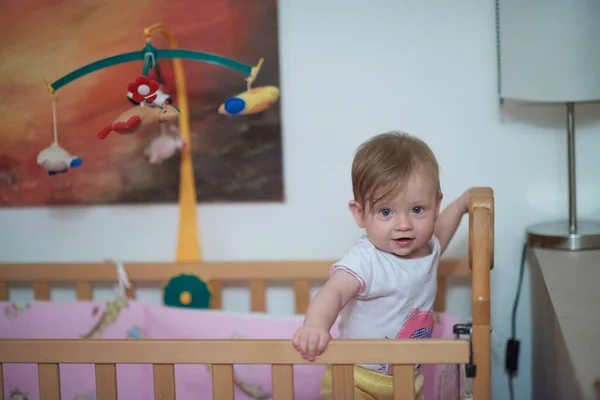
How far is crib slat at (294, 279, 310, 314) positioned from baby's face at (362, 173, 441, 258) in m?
0.44

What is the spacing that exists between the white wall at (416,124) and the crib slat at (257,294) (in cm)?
9

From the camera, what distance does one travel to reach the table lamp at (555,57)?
1352mm

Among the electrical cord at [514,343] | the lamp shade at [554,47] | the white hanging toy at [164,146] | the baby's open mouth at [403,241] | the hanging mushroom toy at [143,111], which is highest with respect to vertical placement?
the lamp shade at [554,47]

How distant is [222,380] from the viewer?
3.61 ft

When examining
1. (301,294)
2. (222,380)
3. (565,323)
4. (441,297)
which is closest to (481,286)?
(565,323)

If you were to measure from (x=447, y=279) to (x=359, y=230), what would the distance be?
223 millimetres

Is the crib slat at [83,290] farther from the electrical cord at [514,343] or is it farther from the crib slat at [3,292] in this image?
the electrical cord at [514,343]

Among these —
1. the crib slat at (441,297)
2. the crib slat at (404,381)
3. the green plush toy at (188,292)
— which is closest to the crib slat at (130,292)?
the green plush toy at (188,292)

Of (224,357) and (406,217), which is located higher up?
(406,217)

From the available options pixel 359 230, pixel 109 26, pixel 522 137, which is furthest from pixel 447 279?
pixel 109 26

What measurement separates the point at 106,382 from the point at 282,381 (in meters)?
0.27

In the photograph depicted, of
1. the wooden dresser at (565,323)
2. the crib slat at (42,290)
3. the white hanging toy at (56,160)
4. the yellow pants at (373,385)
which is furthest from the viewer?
the crib slat at (42,290)

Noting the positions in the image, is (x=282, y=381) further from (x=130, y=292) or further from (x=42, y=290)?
(x=42, y=290)

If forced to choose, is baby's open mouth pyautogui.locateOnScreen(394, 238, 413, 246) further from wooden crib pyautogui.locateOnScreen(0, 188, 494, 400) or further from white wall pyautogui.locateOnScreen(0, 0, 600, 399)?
white wall pyautogui.locateOnScreen(0, 0, 600, 399)
